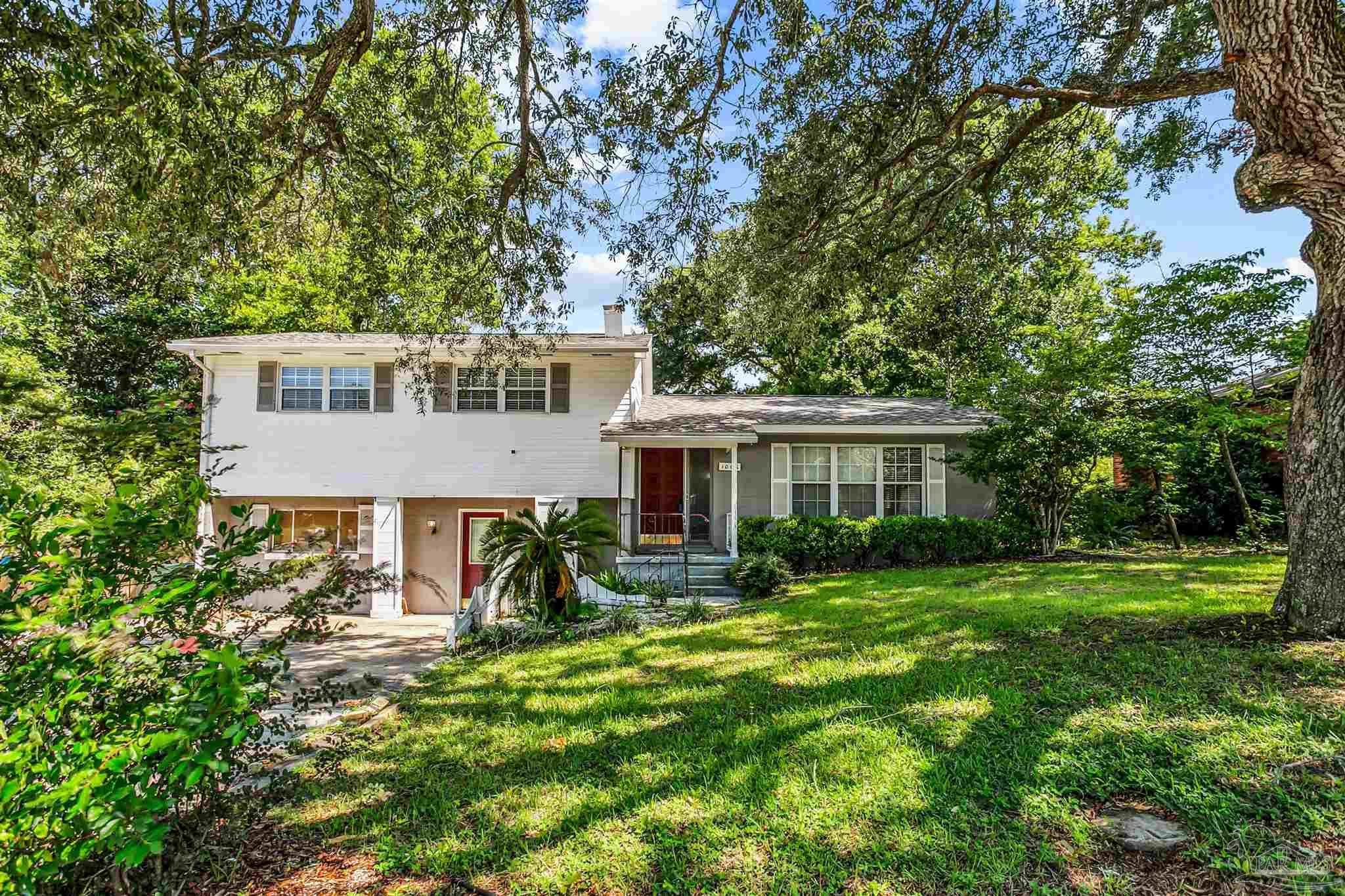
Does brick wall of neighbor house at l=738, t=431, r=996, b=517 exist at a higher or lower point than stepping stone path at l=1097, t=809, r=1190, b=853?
higher

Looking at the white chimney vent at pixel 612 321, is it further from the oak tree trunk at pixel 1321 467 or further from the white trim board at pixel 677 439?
the oak tree trunk at pixel 1321 467

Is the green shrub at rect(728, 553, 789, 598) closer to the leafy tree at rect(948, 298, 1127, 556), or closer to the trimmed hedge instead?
the trimmed hedge

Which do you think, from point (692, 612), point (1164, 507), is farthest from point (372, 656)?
point (1164, 507)

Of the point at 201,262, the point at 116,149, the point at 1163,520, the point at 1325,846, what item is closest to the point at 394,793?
the point at 1325,846

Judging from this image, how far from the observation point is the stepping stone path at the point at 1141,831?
9.20 feet

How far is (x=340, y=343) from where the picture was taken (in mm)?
13305

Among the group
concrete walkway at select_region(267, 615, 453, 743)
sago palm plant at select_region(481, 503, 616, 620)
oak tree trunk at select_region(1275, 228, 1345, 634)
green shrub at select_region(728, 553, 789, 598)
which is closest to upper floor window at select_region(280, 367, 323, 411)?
concrete walkway at select_region(267, 615, 453, 743)

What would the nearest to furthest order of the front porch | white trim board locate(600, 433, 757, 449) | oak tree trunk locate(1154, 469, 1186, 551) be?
1. oak tree trunk locate(1154, 469, 1186, 551)
2. white trim board locate(600, 433, 757, 449)
3. the front porch

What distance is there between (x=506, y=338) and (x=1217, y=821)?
413 inches

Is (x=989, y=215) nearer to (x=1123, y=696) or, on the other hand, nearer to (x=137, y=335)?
(x=1123, y=696)

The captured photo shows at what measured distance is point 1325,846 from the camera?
266 cm

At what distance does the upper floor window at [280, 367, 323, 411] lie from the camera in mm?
13711

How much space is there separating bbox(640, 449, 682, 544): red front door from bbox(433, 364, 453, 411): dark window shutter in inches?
170

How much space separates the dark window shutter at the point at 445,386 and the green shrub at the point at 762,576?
7213 mm
